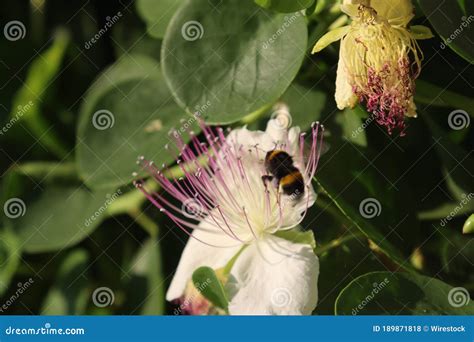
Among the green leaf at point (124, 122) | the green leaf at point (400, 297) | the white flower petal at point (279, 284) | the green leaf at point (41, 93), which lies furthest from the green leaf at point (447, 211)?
the green leaf at point (41, 93)

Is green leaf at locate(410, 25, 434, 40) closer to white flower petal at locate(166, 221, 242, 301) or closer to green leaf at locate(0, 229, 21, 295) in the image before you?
white flower petal at locate(166, 221, 242, 301)

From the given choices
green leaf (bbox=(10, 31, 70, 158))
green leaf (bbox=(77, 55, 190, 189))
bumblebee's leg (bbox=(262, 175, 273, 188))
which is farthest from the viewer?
green leaf (bbox=(10, 31, 70, 158))

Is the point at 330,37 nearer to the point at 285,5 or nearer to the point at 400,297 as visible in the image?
the point at 285,5

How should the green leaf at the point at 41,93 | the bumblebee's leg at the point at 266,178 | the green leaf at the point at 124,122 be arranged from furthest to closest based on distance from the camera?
the green leaf at the point at 41,93 → the green leaf at the point at 124,122 → the bumblebee's leg at the point at 266,178

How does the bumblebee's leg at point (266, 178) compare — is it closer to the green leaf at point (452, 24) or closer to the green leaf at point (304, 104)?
the green leaf at point (304, 104)

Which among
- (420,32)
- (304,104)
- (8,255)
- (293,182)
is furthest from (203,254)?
(420,32)

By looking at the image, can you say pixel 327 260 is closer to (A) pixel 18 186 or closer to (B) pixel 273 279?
(B) pixel 273 279

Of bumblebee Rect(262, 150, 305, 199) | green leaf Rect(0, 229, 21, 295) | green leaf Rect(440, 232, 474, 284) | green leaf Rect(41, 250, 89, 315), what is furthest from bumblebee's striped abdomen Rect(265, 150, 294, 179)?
green leaf Rect(0, 229, 21, 295)

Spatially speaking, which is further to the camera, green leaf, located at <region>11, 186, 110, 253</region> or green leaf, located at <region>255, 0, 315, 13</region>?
green leaf, located at <region>11, 186, 110, 253</region>
